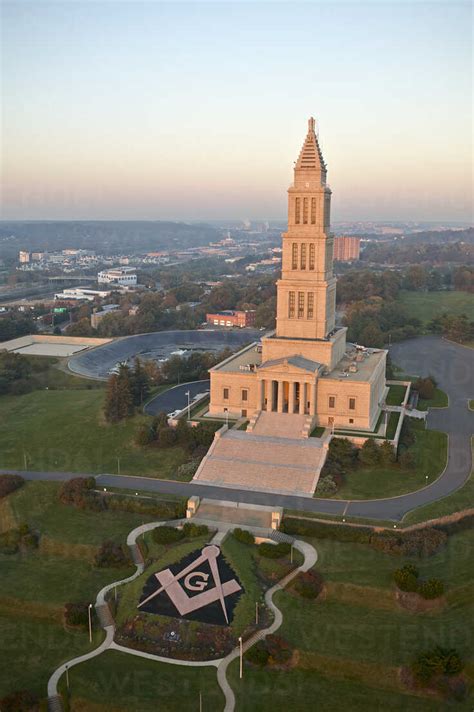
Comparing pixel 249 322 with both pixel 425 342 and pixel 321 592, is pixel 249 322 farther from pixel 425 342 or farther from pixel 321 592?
pixel 321 592

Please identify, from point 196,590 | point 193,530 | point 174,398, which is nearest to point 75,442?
point 174,398

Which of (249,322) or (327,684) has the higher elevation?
(249,322)

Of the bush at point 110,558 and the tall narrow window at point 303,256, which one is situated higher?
the tall narrow window at point 303,256

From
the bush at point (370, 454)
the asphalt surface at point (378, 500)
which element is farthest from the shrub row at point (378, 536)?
the bush at point (370, 454)

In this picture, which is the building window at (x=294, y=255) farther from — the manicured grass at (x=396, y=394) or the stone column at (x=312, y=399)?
the manicured grass at (x=396, y=394)

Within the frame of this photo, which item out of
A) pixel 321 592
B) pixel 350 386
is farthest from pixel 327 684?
pixel 350 386

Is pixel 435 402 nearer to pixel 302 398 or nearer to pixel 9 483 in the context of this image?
pixel 302 398

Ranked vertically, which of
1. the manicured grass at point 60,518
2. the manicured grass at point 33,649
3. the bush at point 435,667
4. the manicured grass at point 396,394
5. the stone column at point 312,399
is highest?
the stone column at point 312,399
